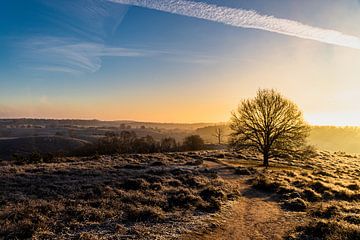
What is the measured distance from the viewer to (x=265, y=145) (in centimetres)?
4738

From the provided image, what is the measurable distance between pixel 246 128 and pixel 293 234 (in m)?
34.4

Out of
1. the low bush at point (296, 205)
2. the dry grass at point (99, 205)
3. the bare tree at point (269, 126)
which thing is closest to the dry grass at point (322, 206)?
the low bush at point (296, 205)

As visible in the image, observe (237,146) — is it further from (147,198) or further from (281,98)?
(147,198)

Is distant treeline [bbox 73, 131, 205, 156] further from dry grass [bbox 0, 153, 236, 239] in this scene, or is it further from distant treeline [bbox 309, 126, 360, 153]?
distant treeline [bbox 309, 126, 360, 153]

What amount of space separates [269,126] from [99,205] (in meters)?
35.2

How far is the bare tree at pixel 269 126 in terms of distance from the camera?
4606 cm

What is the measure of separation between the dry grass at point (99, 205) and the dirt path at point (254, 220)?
110cm

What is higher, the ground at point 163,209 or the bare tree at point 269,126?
the bare tree at point 269,126

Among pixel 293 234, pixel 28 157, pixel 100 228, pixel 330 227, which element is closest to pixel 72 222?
pixel 100 228

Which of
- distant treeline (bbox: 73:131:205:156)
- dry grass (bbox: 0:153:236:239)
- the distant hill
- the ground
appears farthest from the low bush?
the distant hill

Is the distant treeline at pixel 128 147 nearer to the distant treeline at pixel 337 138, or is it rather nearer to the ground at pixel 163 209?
the ground at pixel 163 209

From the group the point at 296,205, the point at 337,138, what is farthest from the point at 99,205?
the point at 337,138

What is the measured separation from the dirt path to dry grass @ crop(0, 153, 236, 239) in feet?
3.60

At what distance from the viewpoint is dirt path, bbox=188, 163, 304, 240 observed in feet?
47.1
